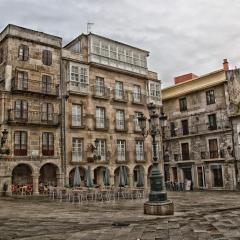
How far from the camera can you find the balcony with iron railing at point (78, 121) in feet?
87.7

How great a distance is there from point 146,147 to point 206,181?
719 centimetres

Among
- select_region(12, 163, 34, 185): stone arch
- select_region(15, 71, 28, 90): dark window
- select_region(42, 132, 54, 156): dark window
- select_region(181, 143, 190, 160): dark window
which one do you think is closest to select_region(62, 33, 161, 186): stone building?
select_region(42, 132, 54, 156): dark window

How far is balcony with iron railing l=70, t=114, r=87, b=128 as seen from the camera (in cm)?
2672

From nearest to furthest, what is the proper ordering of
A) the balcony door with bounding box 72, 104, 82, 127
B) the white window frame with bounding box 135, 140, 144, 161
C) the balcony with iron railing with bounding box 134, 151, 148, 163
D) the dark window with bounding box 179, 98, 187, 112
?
1. the balcony door with bounding box 72, 104, 82, 127
2. the balcony with iron railing with bounding box 134, 151, 148, 163
3. the white window frame with bounding box 135, 140, 144, 161
4. the dark window with bounding box 179, 98, 187, 112

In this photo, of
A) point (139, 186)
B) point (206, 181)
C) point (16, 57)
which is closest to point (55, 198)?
point (139, 186)

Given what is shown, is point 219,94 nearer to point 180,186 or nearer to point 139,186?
point 180,186

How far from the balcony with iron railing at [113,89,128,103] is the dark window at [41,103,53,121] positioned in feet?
21.4

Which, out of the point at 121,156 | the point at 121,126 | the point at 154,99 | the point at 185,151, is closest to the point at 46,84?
the point at 121,126

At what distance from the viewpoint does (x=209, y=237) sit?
7.92 m

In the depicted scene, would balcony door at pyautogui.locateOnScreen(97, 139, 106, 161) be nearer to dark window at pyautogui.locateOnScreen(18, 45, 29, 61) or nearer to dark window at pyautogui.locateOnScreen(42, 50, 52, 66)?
dark window at pyautogui.locateOnScreen(42, 50, 52, 66)

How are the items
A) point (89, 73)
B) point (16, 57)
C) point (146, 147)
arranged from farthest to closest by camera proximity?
point (146, 147), point (89, 73), point (16, 57)

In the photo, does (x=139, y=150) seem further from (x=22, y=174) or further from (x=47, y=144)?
(x=22, y=174)

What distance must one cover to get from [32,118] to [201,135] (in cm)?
1786

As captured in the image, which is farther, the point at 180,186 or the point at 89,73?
the point at 180,186
